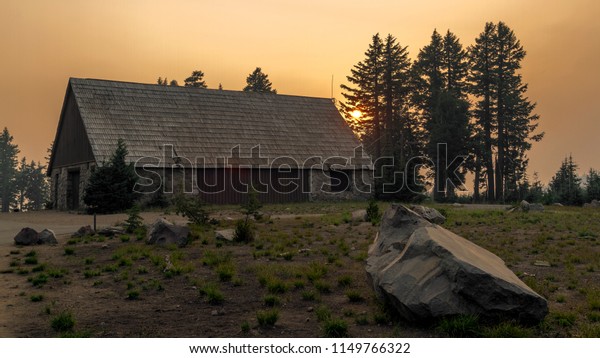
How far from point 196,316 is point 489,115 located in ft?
146

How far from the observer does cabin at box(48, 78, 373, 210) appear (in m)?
31.5

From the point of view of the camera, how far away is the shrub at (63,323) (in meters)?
7.46

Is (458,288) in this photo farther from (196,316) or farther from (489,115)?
(489,115)

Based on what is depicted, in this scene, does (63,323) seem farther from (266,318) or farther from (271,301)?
(271,301)

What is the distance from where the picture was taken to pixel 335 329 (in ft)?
23.2

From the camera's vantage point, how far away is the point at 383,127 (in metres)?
53.9

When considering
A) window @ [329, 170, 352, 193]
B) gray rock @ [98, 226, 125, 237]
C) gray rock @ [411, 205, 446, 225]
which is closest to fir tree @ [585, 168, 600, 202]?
window @ [329, 170, 352, 193]

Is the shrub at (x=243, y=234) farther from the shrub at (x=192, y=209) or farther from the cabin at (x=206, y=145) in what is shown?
the cabin at (x=206, y=145)

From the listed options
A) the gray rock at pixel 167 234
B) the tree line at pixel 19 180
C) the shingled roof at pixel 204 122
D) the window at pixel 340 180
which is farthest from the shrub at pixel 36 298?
the tree line at pixel 19 180

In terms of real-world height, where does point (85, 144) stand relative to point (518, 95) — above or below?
below

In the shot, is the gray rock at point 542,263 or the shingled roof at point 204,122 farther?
the shingled roof at point 204,122

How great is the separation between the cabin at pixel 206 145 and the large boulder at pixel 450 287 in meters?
22.4

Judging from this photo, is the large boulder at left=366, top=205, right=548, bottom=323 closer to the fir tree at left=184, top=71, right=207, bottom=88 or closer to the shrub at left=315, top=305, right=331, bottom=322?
the shrub at left=315, top=305, right=331, bottom=322
